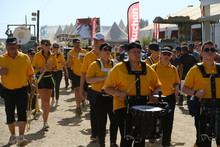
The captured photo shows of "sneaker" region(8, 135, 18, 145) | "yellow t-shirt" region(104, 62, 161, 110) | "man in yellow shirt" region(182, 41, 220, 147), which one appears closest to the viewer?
"yellow t-shirt" region(104, 62, 161, 110)

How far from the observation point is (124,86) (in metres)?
5.49

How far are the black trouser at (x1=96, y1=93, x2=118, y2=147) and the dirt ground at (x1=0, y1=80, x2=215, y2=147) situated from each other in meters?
0.84

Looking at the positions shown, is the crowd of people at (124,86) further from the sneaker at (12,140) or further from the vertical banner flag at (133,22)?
the vertical banner flag at (133,22)

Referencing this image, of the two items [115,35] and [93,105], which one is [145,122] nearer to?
A: [93,105]

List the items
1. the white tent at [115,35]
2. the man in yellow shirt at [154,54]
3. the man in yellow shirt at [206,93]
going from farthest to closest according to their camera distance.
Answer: the white tent at [115,35], the man in yellow shirt at [154,54], the man in yellow shirt at [206,93]

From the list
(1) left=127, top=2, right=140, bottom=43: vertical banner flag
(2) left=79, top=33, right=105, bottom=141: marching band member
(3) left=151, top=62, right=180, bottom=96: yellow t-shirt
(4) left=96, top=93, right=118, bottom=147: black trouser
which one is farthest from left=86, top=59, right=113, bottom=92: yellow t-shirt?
(1) left=127, top=2, right=140, bottom=43: vertical banner flag

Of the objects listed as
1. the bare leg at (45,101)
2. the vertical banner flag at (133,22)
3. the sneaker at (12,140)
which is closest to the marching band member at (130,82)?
the sneaker at (12,140)

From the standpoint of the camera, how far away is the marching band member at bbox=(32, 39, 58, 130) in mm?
9469

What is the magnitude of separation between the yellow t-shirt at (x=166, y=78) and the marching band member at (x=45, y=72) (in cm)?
313

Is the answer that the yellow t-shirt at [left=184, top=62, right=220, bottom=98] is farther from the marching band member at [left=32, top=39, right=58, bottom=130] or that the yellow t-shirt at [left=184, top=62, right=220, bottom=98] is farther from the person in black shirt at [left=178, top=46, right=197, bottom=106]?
the person in black shirt at [left=178, top=46, right=197, bottom=106]

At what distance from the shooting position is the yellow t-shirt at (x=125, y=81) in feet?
17.9

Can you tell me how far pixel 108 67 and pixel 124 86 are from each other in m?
1.96

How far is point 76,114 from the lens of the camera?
469 inches

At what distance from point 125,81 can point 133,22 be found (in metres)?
13.9
